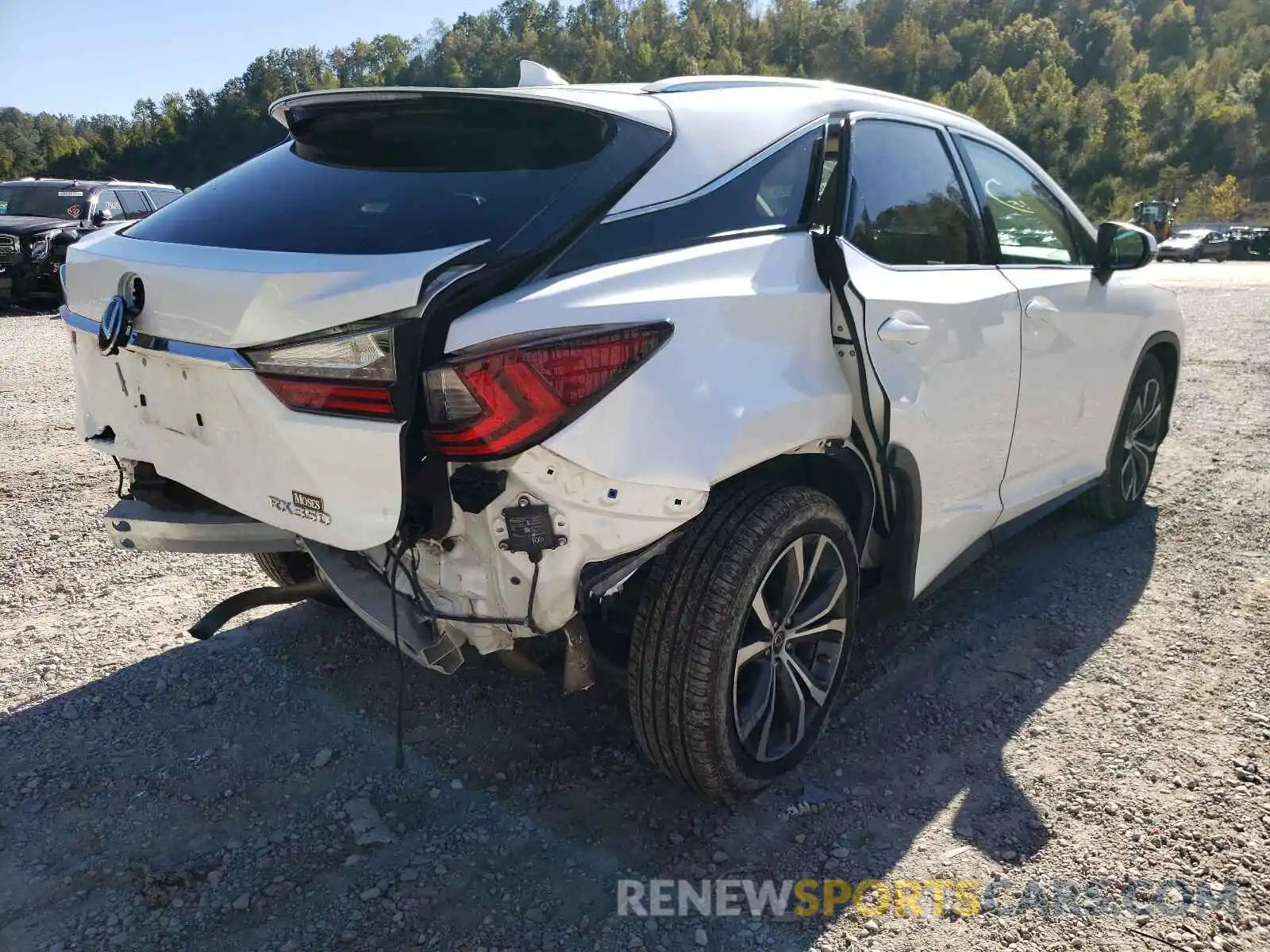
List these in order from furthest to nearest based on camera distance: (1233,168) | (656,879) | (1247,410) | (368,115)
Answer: (1233,168), (1247,410), (368,115), (656,879)

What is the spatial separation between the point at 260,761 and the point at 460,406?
58.6 inches

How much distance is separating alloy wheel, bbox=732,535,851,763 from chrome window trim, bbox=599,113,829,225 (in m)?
0.92

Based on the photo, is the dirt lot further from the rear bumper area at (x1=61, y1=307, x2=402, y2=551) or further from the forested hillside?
the forested hillside

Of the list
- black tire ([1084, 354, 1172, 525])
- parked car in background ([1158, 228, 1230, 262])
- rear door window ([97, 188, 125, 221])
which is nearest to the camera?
black tire ([1084, 354, 1172, 525])

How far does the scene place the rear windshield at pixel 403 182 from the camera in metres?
2.17

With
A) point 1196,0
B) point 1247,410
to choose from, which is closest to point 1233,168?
point 1196,0

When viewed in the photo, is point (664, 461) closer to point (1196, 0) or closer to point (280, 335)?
point (280, 335)

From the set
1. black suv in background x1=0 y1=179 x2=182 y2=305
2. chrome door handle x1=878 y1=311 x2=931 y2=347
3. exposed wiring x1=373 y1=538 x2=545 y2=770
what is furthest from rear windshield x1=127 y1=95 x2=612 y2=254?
black suv in background x1=0 y1=179 x2=182 y2=305

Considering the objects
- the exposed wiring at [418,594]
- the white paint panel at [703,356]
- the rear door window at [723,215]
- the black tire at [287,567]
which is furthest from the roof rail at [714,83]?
the black tire at [287,567]

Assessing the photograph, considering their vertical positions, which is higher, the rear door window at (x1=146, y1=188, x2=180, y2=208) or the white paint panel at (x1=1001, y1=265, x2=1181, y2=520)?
the rear door window at (x1=146, y1=188, x2=180, y2=208)

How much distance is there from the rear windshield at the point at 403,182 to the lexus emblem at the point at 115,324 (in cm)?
24

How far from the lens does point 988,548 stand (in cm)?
348

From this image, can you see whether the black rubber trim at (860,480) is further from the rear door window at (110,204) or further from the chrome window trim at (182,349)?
the rear door window at (110,204)

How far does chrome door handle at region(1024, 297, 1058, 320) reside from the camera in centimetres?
333
